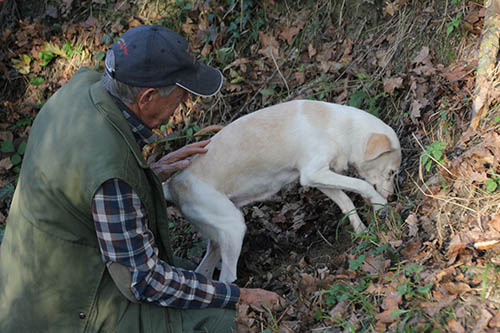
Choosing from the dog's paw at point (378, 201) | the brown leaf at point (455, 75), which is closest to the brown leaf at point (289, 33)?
the brown leaf at point (455, 75)

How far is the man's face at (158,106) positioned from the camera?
2.85 meters

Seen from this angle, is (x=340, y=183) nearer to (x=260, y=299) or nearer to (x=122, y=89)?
(x=260, y=299)

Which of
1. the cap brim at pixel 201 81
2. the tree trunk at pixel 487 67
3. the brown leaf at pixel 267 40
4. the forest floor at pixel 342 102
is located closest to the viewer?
the cap brim at pixel 201 81

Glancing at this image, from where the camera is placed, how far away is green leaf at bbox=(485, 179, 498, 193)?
3.18 metres

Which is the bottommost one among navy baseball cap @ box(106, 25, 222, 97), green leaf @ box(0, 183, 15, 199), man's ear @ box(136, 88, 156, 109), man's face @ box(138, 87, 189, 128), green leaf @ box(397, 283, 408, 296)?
green leaf @ box(0, 183, 15, 199)

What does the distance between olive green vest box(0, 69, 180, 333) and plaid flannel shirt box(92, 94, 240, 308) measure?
7cm

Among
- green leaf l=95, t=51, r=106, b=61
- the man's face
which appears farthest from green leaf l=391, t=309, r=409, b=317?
green leaf l=95, t=51, r=106, b=61

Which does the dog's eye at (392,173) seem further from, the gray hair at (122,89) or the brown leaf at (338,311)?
the gray hair at (122,89)

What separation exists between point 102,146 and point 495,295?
2.05 m

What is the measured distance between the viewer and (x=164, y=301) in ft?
9.45

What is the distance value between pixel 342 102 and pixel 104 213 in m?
3.08

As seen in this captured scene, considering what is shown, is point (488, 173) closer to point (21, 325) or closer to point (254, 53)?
point (21, 325)

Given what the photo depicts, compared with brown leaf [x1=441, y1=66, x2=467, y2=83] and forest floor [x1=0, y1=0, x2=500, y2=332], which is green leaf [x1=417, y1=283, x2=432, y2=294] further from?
brown leaf [x1=441, y1=66, x2=467, y2=83]

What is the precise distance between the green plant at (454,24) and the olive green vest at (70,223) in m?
2.99
